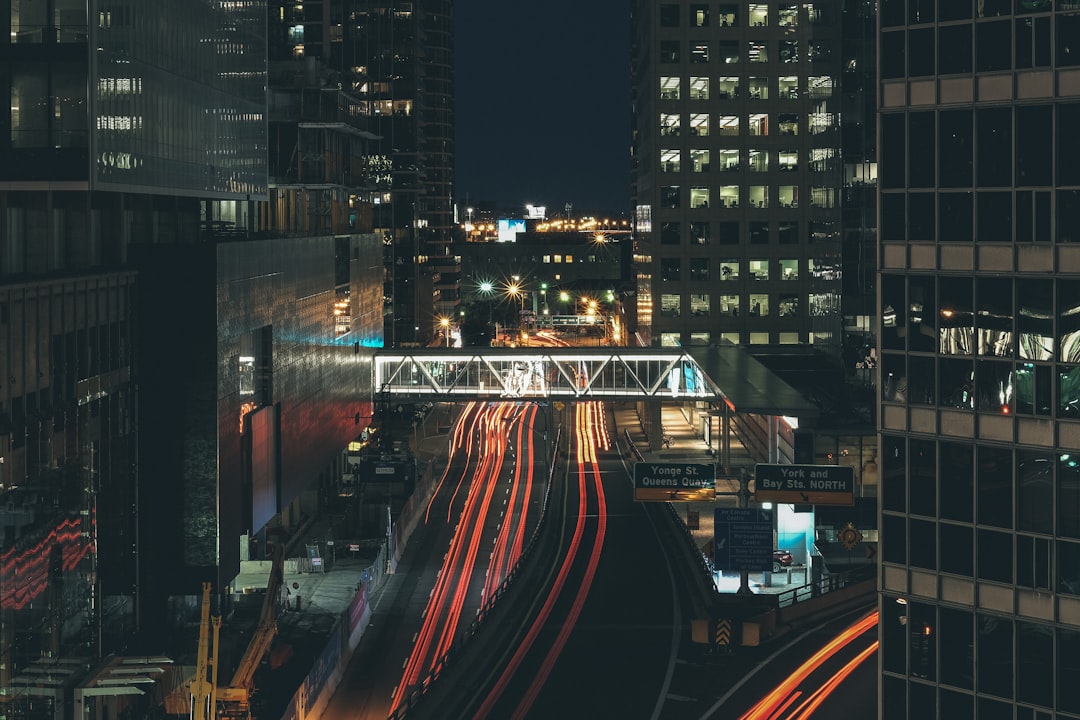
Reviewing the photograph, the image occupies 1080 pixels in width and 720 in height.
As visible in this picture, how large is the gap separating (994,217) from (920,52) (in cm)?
370

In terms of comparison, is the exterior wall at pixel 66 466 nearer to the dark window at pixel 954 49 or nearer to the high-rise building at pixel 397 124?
the dark window at pixel 954 49

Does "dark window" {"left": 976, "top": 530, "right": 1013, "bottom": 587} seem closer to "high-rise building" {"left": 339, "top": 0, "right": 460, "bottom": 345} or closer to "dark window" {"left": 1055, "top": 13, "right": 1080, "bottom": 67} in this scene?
"dark window" {"left": 1055, "top": 13, "right": 1080, "bottom": 67}

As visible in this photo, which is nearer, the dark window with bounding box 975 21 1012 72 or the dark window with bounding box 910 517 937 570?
the dark window with bounding box 975 21 1012 72

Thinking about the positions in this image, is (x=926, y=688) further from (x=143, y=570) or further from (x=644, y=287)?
(x=644, y=287)

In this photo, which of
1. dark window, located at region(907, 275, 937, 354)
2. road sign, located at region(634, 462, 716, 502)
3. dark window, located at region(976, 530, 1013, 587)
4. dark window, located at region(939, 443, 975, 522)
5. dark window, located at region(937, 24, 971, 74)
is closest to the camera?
dark window, located at region(976, 530, 1013, 587)

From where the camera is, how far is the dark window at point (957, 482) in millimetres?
31203

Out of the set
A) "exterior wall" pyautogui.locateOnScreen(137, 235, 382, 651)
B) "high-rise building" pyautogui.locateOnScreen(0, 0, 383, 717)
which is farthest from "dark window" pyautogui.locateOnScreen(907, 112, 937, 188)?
"exterior wall" pyautogui.locateOnScreen(137, 235, 382, 651)

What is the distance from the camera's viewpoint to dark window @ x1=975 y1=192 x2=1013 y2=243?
30.8 metres

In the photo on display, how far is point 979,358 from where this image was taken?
30984 mm

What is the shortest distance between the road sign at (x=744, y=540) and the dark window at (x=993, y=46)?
112 ft

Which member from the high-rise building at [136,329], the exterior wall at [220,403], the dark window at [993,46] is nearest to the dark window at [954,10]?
the dark window at [993,46]

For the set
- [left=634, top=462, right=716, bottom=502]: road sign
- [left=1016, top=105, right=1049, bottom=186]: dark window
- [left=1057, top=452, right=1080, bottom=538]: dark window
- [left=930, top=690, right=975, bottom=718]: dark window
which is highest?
[left=1016, top=105, right=1049, bottom=186]: dark window

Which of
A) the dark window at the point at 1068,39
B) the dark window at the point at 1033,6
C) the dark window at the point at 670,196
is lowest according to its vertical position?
the dark window at the point at 1068,39

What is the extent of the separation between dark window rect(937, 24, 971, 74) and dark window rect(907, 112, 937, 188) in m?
0.96
